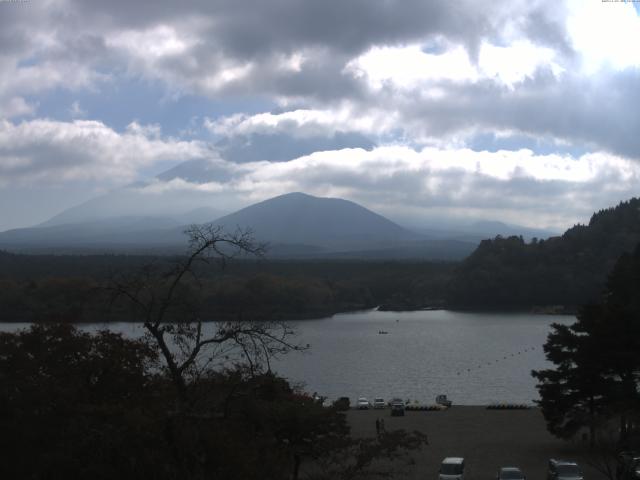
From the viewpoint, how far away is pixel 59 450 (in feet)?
20.9

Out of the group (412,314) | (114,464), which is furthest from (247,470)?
(412,314)

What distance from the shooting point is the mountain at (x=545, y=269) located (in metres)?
71.6

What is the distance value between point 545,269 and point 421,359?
38735 millimetres

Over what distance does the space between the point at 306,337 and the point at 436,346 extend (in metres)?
7.69

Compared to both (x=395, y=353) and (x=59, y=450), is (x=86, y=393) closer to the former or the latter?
(x=59, y=450)

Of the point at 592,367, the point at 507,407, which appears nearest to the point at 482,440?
the point at 592,367

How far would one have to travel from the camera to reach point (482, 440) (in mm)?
16688

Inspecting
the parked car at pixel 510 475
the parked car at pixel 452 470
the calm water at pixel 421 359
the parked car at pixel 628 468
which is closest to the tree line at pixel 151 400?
the parked car at pixel 452 470

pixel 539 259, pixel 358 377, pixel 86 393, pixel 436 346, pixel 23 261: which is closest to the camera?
pixel 86 393

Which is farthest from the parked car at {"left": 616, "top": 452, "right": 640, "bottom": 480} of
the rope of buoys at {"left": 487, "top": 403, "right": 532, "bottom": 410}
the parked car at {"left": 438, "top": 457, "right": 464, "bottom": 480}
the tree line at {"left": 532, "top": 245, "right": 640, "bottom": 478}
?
the rope of buoys at {"left": 487, "top": 403, "right": 532, "bottom": 410}

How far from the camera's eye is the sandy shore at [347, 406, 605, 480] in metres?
13.4

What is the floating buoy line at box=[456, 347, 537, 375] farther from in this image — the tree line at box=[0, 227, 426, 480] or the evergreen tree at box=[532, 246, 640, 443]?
the tree line at box=[0, 227, 426, 480]

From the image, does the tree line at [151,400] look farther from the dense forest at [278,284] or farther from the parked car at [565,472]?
the dense forest at [278,284]

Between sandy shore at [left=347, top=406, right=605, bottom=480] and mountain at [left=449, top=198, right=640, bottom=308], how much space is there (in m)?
51.6
